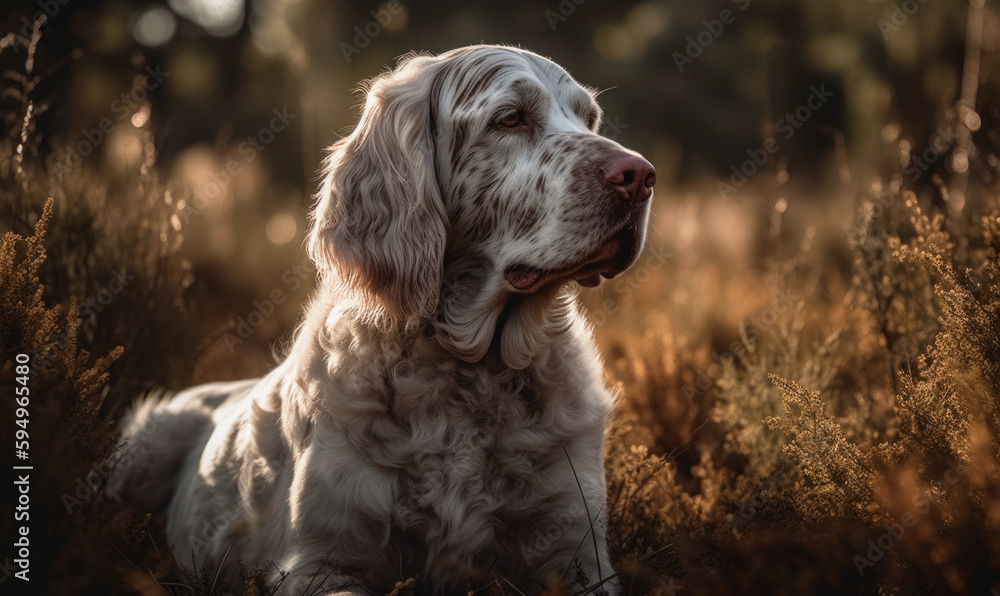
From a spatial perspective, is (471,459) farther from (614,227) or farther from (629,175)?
(629,175)

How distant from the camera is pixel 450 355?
234cm

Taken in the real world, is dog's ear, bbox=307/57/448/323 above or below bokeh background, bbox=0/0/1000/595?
above

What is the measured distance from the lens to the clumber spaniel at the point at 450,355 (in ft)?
7.12

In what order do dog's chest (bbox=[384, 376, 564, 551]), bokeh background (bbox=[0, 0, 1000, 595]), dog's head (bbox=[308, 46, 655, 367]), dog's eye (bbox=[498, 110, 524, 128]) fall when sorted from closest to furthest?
bokeh background (bbox=[0, 0, 1000, 595]), dog's chest (bbox=[384, 376, 564, 551]), dog's head (bbox=[308, 46, 655, 367]), dog's eye (bbox=[498, 110, 524, 128])

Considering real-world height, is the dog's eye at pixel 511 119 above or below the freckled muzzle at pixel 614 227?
above

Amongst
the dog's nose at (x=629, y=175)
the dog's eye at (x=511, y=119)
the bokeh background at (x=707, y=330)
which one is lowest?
the bokeh background at (x=707, y=330)

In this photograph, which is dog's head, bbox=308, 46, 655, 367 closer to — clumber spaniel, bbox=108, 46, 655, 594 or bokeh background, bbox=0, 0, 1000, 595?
clumber spaniel, bbox=108, 46, 655, 594

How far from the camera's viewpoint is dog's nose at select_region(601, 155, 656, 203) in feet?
7.28

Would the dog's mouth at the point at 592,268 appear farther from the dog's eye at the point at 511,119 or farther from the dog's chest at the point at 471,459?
the dog's eye at the point at 511,119

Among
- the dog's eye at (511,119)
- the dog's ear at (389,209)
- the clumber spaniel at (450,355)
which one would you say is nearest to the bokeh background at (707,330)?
the clumber spaniel at (450,355)

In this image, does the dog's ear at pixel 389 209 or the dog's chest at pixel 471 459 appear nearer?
the dog's chest at pixel 471 459

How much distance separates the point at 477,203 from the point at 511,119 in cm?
30

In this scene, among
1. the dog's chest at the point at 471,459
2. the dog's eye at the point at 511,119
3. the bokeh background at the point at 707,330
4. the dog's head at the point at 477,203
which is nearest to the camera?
the bokeh background at the point at 707,330

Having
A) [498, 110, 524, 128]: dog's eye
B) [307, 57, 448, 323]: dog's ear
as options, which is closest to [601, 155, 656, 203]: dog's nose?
[498, 110, 524, 128]: dog's eye
